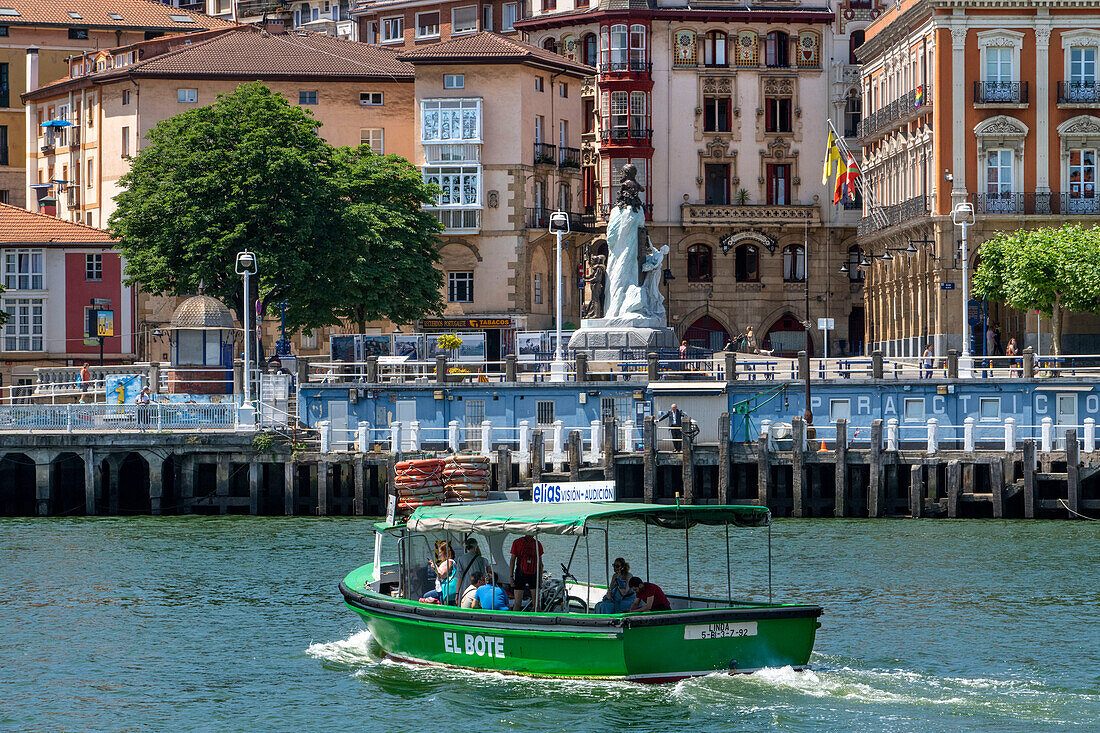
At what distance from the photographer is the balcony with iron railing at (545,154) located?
103 meters

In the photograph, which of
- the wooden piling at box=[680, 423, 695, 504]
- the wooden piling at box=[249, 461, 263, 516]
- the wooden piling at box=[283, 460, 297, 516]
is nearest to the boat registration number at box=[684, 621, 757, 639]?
the wooden piling at box=[680, 423, 695, 504]

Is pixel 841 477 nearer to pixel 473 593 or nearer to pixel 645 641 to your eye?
pixel 473 593

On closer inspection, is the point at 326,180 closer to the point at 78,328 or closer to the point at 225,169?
the point at 225,169

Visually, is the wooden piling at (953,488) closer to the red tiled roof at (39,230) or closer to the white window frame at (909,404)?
the white window frame at (909,404)

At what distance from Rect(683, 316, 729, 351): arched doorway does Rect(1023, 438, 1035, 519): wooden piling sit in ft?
176

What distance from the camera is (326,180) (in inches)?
3189

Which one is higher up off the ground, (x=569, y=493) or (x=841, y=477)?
(x=569, y=493)

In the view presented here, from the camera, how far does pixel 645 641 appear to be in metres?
29.6

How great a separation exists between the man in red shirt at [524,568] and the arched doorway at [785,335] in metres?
77.6

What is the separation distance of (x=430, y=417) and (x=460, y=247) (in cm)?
3741

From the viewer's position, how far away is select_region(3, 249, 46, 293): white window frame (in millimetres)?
92625

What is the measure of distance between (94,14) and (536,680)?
10124 cm

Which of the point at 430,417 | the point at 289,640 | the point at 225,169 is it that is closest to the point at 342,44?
the point at 225,169

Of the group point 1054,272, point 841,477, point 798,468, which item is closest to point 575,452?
point 798,468
